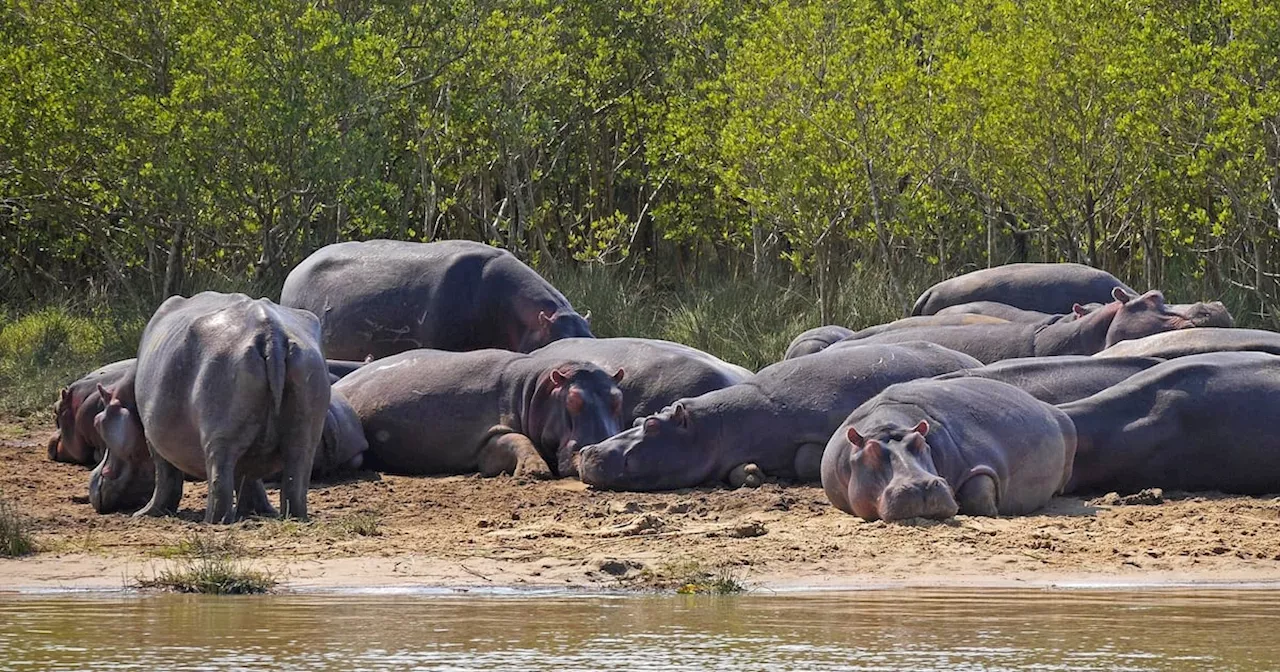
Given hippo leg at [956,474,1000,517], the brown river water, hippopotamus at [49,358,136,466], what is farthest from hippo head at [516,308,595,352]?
the brown river water

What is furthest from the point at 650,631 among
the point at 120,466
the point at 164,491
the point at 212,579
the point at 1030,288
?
the point at 1030,288

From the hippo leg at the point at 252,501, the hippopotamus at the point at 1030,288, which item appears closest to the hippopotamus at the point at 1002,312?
the hippopotamus at the point at 1030,288

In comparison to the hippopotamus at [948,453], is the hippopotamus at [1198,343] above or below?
above

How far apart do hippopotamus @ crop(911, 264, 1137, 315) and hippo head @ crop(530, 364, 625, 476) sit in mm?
5799

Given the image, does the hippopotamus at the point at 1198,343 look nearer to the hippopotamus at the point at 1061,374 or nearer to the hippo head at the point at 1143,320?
the hippopotamus at the point at 1061,374

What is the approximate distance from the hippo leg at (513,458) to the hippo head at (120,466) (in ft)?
7.94

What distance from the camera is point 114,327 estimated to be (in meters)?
19.0

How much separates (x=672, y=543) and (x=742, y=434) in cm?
238

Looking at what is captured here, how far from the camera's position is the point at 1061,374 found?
10.8 m

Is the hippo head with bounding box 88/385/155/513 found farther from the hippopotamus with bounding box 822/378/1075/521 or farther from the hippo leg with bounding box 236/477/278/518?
the hippopotamus with bounding box 822/378/1075/521

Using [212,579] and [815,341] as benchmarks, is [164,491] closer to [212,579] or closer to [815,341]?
[212,579]

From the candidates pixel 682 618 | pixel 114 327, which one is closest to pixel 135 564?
pixel 682 618

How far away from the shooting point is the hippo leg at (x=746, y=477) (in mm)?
10750

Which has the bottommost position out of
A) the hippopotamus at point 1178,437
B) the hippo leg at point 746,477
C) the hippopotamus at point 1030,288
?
the hippo leg at point 746,477
